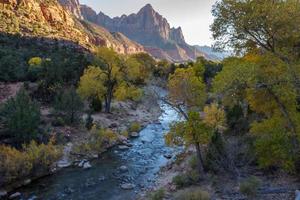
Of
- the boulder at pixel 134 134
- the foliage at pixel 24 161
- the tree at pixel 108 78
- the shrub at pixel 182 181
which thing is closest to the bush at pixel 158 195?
the shrub at pixel 182 181

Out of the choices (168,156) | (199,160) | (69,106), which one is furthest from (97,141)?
(199,160)

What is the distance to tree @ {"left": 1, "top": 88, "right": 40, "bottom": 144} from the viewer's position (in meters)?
23.0

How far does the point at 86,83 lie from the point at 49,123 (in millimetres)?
8989

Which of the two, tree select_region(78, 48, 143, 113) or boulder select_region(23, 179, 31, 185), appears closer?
boulder select_region(23, 179, 31, 185)

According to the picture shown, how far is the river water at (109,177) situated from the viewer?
1796 centimetres

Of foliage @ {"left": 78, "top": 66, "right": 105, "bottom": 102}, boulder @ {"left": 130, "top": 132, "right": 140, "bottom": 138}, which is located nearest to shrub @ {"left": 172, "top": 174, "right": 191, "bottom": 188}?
boulder @ {"left": 130, "top": 132, "right": 140, "bottom": 138}

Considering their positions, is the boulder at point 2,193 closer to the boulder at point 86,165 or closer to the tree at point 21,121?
the tree at point 21,121

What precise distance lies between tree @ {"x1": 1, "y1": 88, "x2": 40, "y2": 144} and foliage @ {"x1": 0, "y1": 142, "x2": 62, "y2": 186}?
1575 mm

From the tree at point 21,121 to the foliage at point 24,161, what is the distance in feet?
5.17

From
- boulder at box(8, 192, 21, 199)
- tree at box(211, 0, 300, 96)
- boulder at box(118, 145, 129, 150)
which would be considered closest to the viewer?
tree at box(211, 0, 300, 96)

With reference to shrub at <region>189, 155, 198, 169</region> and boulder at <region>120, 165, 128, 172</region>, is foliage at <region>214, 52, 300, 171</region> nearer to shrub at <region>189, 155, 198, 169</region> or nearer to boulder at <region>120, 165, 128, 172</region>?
shrub at <region>189, 155, 198, 169</region>

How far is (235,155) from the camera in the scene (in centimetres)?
1761

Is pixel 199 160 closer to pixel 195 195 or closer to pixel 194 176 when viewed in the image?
pixel 194 176

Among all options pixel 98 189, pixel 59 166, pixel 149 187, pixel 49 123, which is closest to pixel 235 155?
pixel 149 187
